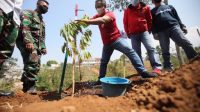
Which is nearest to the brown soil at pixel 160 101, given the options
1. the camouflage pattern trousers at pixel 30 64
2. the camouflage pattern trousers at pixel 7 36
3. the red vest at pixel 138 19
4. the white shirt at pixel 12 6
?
the camouflage pattern trousers at pixel 7 36

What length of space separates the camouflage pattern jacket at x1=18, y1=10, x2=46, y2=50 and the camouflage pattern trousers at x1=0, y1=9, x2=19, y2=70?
42 cm

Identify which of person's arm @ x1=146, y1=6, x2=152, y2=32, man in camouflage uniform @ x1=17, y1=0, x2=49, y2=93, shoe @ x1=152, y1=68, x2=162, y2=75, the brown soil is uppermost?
person's arm @ x1=146, y1=6, x2=152, y2=32

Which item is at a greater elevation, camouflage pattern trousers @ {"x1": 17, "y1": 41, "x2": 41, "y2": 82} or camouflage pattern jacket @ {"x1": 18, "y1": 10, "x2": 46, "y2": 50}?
camouflage pattern jacket @ {"x1": 18, "y1": 10, "x2": 46, "y2": 50}

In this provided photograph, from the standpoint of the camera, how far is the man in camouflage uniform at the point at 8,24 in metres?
3.37

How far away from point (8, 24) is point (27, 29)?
687 millimetres

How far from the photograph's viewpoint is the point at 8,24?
354 cm

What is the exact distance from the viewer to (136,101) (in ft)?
7.89

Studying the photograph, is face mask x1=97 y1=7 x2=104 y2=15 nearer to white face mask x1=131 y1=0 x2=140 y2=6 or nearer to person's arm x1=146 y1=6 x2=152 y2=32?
white face mask x1=131 y1=0 x2=140 y2=6

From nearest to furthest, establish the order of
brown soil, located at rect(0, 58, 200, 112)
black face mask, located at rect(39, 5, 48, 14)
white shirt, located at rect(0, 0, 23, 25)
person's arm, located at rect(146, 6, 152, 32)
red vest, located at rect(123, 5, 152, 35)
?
1. brown soil, located at rect(0, 58, 200, 112)
2. white shirt, located at rect(0, 0, 23, 25)
3. black face mask, located at rect(39, 5, 48, 14)
4. red vest, located at rect(123, 5, 152, 35)
5. person's arm, located at rect(146, 6, 152, 32)

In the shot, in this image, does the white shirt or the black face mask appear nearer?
the white shirt

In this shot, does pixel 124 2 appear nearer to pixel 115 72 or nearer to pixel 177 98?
pixel 115 72

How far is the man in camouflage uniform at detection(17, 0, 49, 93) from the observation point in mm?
4117

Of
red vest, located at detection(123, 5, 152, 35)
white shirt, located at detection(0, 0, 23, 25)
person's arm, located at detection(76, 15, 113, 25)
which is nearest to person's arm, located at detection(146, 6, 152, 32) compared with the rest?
red vest, located at detection(123, 5, 152, 35)

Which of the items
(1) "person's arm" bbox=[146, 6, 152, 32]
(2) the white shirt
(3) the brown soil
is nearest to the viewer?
(3) the brown soil
